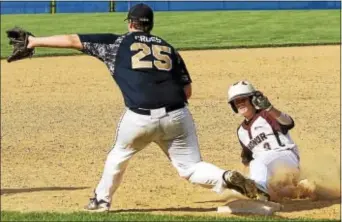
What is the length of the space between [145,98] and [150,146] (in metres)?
3.66

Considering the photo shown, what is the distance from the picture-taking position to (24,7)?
155 feet

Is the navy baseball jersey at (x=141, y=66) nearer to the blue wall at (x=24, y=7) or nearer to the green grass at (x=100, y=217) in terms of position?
the green grass at (x=100, y=217)

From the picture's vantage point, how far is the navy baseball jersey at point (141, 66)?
5.80 metres

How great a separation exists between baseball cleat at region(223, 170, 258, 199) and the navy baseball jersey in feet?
2.13

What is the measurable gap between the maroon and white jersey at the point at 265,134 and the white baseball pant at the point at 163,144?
83cm

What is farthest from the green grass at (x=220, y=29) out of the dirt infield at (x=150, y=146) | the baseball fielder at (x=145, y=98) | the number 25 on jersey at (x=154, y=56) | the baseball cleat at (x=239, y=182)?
the baseball cleat at (x=239, y=182)

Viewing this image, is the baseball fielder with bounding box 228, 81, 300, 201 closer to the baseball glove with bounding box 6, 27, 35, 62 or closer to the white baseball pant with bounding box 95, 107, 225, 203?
the white baseball pant with bounding box 95, 107, 225, 203

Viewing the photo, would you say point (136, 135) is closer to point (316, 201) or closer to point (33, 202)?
point (33, 202)

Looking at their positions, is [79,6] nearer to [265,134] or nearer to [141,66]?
[265,134]

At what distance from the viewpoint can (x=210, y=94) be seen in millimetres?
13422

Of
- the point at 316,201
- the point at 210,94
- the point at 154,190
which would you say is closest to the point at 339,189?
the point at 316,201

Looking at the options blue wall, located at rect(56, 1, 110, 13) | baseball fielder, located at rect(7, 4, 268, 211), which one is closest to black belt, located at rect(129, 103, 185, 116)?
baseball fielder, located at rect(7, 4, 268, 211)

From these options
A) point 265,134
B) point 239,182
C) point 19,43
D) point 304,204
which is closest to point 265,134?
point 265,134

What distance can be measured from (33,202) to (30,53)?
4.26 feet
